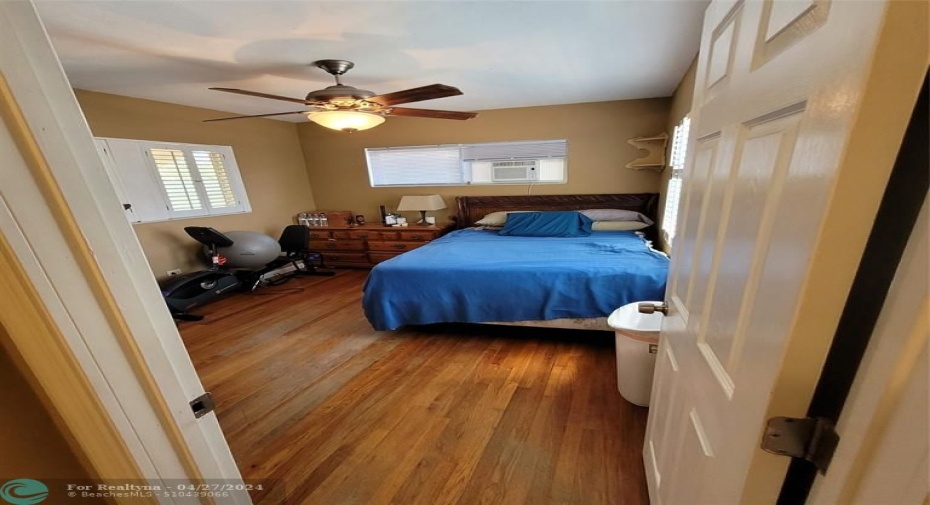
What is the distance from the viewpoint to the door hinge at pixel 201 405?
70cm

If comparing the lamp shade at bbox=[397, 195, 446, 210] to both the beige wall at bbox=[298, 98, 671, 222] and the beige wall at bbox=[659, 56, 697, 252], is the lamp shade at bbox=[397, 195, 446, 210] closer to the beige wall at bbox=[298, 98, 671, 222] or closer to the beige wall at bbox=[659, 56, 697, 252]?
the beige wall at bbox=[298, 98, 671, 222]

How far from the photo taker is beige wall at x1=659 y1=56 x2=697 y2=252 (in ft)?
7.76

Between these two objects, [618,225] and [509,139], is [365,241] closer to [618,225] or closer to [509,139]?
[509,139]

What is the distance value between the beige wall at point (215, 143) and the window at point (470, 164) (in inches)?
48.8

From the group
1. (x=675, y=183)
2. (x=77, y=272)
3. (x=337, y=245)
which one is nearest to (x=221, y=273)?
(x=337, y=245)

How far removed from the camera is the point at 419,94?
196cm

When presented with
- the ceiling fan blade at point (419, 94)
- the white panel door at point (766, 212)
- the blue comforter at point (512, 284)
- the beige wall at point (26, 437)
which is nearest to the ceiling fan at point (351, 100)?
the ceiling fan blade at point (419, 94)

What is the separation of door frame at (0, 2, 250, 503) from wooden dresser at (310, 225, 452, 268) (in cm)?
356

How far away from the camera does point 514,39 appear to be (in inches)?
77.2

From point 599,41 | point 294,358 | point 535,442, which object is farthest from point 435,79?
point 535,442

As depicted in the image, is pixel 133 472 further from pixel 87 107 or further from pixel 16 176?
pixel 87 107

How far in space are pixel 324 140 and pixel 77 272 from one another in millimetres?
4792

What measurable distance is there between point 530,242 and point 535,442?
197cm

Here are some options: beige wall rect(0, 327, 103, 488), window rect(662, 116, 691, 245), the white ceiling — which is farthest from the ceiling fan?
beige wall rect(0, 327, 103, 488)
